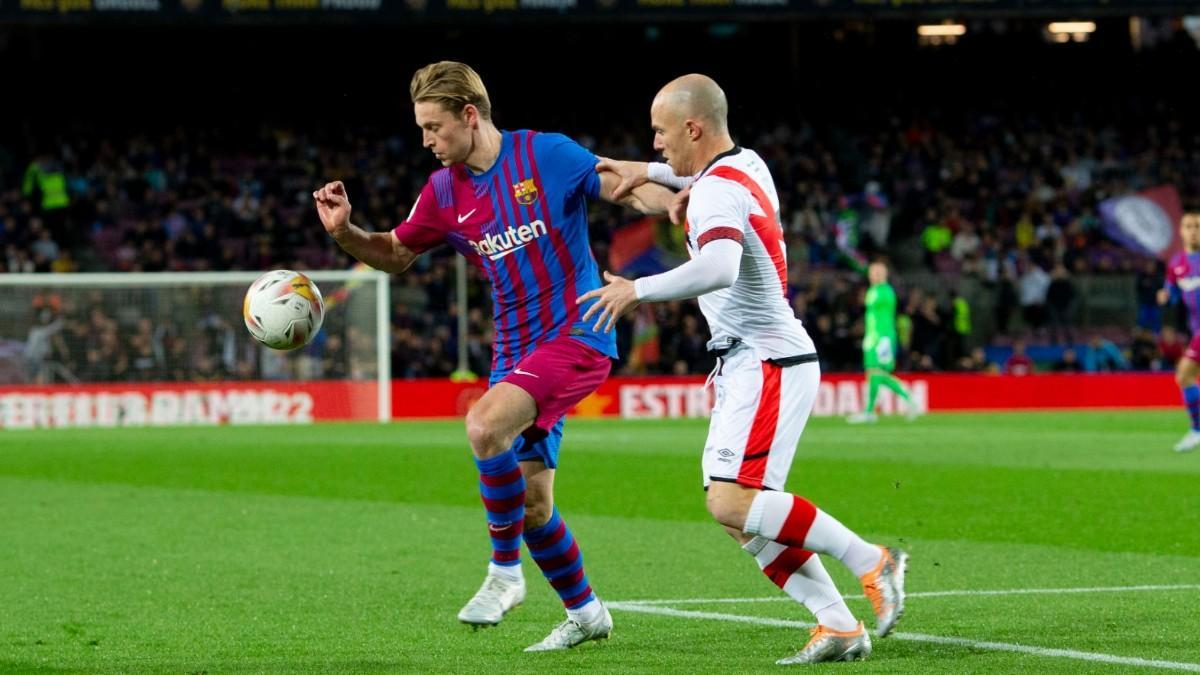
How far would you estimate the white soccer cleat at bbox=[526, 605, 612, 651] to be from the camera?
677 cm

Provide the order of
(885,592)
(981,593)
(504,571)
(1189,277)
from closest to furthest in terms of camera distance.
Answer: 1. (885,592)
2. (504,571)
3. (981,593)
4. (1189,277)

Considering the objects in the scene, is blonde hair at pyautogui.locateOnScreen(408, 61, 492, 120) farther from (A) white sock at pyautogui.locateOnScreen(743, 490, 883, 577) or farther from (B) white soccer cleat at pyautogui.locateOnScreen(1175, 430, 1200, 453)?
(B) white soccer cleat at pyautogui.locateOnScreen(1175, 430, 1200, 453)

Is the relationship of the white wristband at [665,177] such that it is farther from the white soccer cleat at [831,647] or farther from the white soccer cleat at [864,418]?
the white soccer cleat at [864,418]

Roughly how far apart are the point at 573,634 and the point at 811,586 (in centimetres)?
99

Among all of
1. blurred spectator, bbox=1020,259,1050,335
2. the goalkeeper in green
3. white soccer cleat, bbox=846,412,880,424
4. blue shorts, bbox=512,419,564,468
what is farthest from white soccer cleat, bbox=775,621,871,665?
blurred spectator, bbox=1020,259,1050,335

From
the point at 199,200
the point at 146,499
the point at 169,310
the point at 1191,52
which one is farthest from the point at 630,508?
the point at 1191,52

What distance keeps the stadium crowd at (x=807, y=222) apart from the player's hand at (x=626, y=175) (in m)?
21.2

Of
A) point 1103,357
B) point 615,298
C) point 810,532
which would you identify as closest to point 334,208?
point 615,298

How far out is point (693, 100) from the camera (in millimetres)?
6172

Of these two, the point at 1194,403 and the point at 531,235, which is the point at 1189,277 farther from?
the point at 531,235

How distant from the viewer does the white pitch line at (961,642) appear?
19.8ft

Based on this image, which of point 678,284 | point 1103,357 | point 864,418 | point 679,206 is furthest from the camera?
point 1103,357

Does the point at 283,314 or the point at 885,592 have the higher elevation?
the point at 283,314

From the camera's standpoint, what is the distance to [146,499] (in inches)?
569
